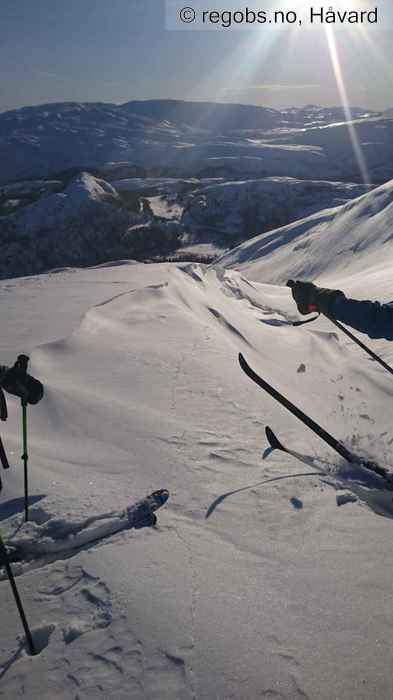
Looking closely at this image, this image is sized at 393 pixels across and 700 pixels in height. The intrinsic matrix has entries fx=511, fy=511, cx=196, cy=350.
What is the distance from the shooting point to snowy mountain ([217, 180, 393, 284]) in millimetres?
19203

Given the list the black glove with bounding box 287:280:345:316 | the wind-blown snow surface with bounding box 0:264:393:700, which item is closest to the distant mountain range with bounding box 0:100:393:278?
the wind-blown snow surface with bounding box 0:264:393:700

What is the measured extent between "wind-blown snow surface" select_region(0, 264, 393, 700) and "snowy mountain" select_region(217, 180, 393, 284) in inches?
438

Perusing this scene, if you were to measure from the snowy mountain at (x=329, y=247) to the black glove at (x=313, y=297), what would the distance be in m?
11.6

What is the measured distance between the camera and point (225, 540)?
118 inches

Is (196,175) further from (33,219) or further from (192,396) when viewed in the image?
(192,396)

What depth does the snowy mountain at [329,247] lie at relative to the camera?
1920 centimetres

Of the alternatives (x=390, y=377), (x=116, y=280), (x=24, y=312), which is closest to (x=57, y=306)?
→ (x=24, y=312)

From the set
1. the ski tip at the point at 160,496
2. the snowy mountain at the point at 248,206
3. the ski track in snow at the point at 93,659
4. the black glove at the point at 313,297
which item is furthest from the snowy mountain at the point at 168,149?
the ski track in snow at the point at 93,659

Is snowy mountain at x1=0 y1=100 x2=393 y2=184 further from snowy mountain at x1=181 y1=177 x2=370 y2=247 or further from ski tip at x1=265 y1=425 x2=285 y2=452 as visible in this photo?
ski tip at x1=265 y1=425 x2=285 y2=452

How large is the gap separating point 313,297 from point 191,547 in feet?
7.13

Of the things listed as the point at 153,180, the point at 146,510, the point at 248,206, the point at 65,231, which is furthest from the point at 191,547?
the point at 153,180

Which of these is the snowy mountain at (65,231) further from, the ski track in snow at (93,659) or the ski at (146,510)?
the ski track in snow at (93,659)

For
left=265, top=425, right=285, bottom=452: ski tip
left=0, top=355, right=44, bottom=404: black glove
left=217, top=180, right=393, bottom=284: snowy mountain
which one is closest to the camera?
left=0, top=355, right=44, bottom=404: black glove

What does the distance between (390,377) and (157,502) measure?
5.65 m
